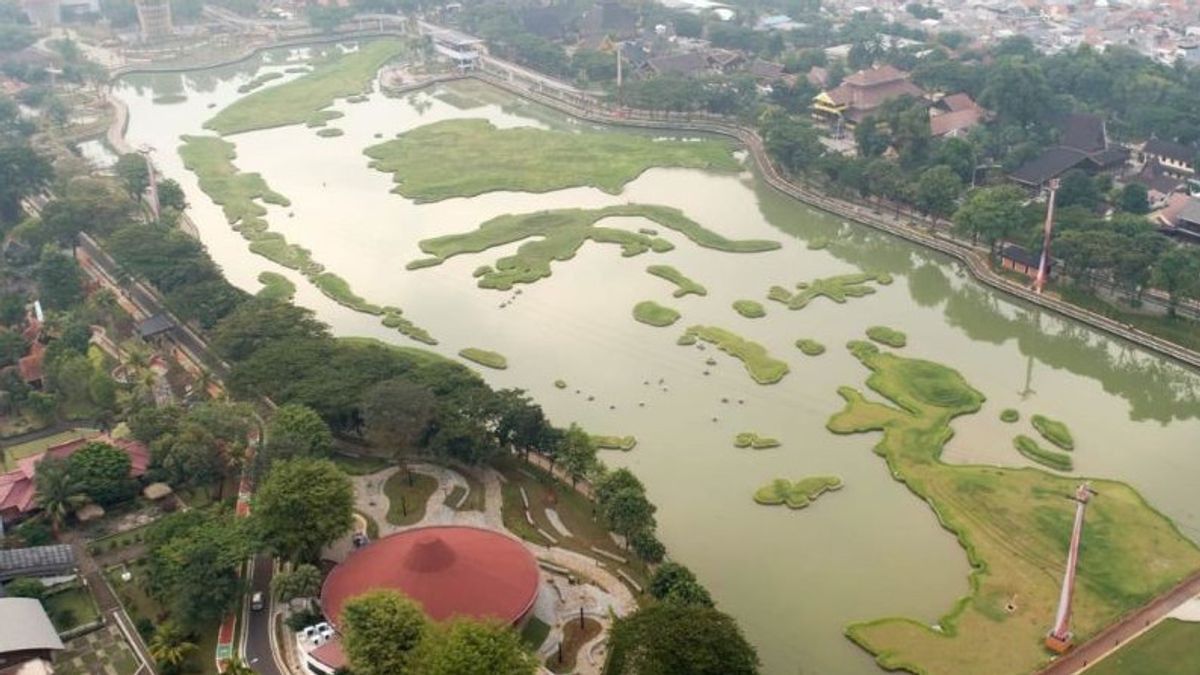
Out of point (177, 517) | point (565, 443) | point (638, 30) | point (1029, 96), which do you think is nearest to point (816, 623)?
point (565, 443)

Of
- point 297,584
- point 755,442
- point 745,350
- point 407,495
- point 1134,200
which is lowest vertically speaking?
point 407,495

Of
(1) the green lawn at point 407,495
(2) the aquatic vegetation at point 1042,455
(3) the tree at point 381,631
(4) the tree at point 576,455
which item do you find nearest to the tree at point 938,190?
(2) the aquatic vegetation at point 1042,455

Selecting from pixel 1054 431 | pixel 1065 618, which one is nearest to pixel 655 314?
pixel 1054 431

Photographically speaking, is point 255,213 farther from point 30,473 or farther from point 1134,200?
point 1134,200

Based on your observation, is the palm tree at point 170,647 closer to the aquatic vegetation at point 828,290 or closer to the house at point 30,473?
the house at point 30,473

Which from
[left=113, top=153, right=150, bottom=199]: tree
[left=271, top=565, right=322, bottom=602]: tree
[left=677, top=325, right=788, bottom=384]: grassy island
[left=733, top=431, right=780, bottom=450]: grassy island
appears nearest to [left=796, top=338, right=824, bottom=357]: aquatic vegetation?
[left=677, top=325, right=788, bottom=384]: grassy island

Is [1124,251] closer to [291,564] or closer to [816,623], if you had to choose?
[816,623]
